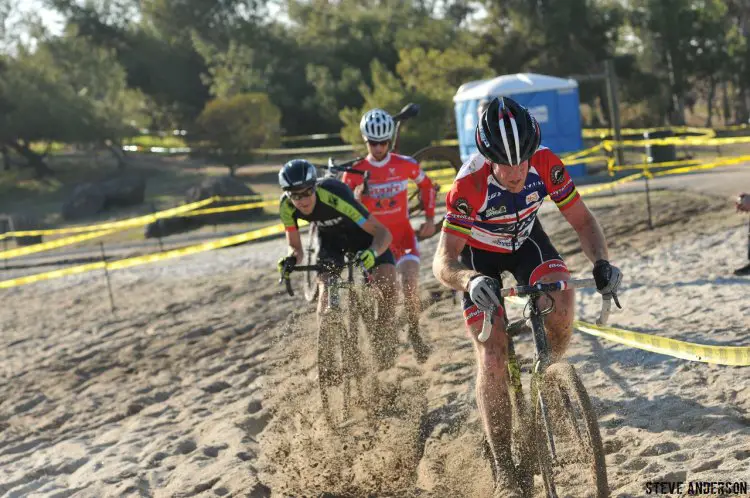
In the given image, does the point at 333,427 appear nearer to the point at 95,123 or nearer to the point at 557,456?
the point at 557,456

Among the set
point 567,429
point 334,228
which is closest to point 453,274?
point 567,429

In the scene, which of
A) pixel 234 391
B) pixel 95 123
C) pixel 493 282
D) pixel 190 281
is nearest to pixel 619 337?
pixel 493 282

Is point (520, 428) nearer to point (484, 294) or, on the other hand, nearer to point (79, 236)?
point (484, 294)

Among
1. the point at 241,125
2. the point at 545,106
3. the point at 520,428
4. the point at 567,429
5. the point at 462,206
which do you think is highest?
the point at 241,125

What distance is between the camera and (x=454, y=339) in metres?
8.39

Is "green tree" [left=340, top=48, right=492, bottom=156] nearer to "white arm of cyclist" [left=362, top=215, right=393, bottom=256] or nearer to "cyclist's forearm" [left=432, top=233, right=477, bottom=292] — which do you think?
"white arm of cyclist" [left=362, top=215, right=393, bottom=256]

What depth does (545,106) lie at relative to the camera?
67.9 feet

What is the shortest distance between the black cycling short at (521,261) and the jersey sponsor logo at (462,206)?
1.45ft

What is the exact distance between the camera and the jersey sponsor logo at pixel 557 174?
4.85 meters

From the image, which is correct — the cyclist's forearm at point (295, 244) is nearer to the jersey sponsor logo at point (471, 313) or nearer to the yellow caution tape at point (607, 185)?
the jersey sponsor logo at point (471, 313)

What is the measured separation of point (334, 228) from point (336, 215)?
16 centimetres

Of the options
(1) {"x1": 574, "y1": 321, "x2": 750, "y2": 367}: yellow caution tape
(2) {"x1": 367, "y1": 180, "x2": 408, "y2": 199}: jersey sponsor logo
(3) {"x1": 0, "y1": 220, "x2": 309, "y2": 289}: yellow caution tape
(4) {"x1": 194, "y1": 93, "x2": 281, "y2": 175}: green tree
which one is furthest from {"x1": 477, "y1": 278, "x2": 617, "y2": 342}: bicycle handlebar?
(4) {"x1": 194, "y1": 93, "x2": 281, "y2": 175}: green tree

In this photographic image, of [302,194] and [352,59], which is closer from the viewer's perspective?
[302,194]

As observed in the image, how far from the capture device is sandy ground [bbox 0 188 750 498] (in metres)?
5.48
